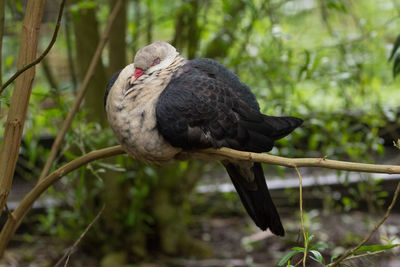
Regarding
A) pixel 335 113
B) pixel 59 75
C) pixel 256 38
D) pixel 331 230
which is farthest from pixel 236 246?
pixel 59 75

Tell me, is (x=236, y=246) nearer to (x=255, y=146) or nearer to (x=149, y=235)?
(x=149, y=235)

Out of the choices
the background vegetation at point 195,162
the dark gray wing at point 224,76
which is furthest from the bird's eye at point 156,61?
the background vegetation at point 195,162

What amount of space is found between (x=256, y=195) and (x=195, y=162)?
1190mm

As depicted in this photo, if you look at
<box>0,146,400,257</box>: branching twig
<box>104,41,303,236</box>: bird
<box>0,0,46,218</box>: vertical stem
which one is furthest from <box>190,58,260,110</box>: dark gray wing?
<box>0,0,46,218</box>: vertical stem

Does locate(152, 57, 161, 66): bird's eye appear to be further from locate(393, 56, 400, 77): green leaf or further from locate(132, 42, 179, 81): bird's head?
locate(393, 56, 400, 77): green leaf

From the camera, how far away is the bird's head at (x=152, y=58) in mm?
1159

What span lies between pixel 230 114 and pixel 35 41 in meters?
0.54

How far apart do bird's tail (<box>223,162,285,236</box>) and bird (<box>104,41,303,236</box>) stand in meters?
0.09

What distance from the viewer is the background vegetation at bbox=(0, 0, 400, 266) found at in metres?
2.21

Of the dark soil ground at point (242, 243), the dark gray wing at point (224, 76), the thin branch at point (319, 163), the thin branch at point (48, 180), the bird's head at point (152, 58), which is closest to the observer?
the thin branch at point (319, 163)

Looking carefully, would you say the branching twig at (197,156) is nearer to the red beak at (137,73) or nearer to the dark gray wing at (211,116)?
the dark gray wing at (211,116)

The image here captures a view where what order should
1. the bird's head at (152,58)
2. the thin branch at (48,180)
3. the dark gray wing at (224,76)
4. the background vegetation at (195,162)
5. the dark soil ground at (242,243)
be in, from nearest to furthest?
the thin branch at (48,180), the bird's head at (152,58), the dark gray wing at (224,76), the background vegetation at (195,162), the dark soil ground at (242,243)

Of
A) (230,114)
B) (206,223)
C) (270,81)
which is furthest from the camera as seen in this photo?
(206,223)

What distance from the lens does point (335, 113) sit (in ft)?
8.11
